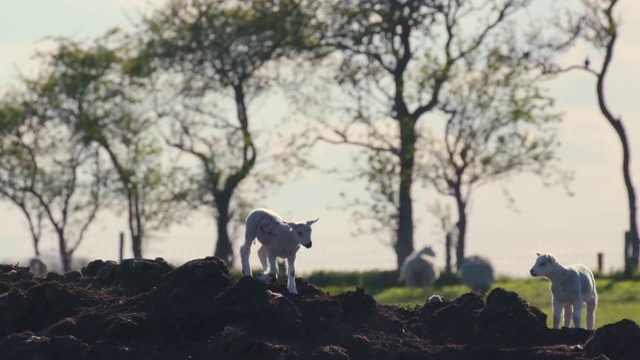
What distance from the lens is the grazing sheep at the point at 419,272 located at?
146ft

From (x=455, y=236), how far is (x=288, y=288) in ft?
114

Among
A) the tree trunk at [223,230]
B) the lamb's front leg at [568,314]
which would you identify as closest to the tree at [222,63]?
the tree trunk at [223,230]

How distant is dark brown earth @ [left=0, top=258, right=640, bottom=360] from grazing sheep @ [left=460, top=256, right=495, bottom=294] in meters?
22.5

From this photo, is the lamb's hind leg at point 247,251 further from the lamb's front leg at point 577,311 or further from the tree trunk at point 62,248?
the tree trunk at point 62,248

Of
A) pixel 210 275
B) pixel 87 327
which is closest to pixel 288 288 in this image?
pixel 210 275

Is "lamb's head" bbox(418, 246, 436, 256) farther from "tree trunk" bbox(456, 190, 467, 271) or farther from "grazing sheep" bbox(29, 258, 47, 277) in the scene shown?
"grazing sheep" bbox(29, 258, 47, 277)

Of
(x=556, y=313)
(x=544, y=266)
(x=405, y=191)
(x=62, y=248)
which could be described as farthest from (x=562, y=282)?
(x=62, y=248)

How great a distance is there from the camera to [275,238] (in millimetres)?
20766

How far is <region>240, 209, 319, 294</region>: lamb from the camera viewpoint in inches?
805

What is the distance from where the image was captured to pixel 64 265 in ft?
187

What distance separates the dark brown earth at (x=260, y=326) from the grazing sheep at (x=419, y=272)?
23355mm

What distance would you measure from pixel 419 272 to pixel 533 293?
330cm

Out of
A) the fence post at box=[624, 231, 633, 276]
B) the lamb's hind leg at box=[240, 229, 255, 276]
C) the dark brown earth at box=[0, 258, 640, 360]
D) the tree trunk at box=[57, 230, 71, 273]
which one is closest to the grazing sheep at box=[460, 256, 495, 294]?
the fence post at box=[624, 231, 633, 276]

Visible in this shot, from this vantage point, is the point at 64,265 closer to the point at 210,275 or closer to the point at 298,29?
the point at 298,29
